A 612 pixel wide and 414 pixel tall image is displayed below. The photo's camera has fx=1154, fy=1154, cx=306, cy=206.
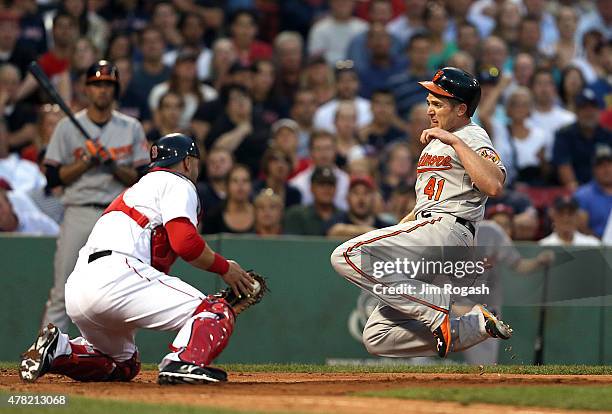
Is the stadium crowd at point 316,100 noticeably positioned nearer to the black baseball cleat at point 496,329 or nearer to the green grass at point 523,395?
the black baseball cleat at point 496,329

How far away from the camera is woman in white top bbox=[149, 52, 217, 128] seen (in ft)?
43.9

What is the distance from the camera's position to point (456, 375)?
8141mm

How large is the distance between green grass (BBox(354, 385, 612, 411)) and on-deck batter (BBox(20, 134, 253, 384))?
1.05m

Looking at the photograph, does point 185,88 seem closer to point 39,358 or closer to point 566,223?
point 566,223

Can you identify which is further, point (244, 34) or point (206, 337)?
point (244, 34)

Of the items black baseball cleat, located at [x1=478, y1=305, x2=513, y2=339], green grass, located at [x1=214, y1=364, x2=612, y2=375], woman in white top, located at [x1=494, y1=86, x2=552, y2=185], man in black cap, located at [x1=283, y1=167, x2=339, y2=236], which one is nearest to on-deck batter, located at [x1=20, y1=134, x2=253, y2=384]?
black baseball cleat, located at [x1=478, y1=305, x2=513, y2=339]

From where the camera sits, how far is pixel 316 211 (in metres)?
12.1

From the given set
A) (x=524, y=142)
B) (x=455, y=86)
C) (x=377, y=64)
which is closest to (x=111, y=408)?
(x=455, y=86)

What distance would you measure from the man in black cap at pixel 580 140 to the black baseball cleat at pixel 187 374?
8.15 m

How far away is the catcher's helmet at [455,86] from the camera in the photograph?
7410 millimetres

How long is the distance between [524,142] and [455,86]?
23.1 ft

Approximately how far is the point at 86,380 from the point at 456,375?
2.57 meters

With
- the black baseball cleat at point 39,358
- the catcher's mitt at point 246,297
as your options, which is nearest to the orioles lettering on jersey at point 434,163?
the catcher's mitt at point 246,297

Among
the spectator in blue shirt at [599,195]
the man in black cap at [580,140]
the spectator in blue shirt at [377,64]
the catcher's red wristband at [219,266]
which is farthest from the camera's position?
the spectator in blue shirt at [377,64]
